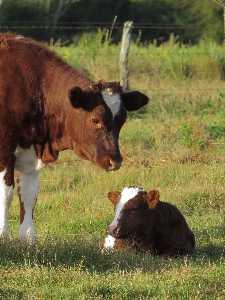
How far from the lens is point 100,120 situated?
6.93m

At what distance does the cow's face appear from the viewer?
6.88 meters

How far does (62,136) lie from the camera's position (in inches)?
293

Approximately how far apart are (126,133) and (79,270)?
7.08 metres

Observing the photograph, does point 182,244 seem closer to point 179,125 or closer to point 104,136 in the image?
point 104,136

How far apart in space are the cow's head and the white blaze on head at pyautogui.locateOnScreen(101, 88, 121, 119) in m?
1.05

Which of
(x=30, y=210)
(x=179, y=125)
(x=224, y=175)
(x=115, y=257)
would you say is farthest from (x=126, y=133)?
(x=115, y=257)

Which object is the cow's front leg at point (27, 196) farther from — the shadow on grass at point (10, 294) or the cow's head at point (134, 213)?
the shadow on grass at point (10, 294)

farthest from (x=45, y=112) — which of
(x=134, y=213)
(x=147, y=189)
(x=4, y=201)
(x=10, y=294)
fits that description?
(x=147, y=189)

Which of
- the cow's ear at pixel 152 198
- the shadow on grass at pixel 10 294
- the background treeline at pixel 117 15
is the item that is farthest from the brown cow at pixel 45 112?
the background treeline at pixel 117 15

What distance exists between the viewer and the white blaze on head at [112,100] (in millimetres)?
6965

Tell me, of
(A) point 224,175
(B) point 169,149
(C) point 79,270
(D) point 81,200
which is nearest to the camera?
(C) point 79,270

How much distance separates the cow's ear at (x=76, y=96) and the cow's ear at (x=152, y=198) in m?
1.21

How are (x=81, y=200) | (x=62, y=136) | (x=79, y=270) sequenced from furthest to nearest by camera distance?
(x=81, y=200) → (x=62, y=136) → (x=79, y=270)

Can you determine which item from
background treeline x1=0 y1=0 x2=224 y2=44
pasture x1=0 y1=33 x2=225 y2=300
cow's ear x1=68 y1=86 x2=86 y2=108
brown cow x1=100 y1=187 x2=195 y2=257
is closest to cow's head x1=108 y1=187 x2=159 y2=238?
brown cow x1=100 y1=187 x2=195 y2=257
